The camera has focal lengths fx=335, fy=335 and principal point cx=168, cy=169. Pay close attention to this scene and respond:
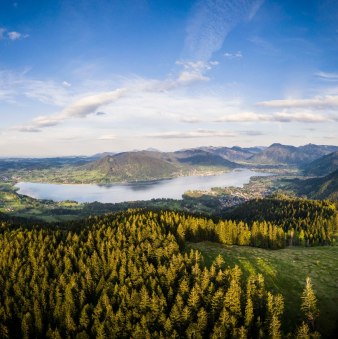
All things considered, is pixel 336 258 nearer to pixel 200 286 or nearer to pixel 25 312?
pixel 200 286

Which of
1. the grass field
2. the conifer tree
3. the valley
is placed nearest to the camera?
the valley

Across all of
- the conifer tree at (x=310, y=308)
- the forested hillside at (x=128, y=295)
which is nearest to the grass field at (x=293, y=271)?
the conifer tree at (x=310, y=308)

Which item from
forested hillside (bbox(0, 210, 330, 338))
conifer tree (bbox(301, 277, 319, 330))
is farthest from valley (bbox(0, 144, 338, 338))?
conifer tree (bbox(301, 277, 319, 330))

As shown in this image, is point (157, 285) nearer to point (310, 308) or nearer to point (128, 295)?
point (128, 295)

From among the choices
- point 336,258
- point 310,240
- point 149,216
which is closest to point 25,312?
point 149,216

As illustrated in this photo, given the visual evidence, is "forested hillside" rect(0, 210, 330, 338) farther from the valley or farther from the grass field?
the grass field

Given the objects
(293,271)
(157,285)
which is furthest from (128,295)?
(293,271)

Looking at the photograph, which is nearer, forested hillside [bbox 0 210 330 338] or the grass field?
forested hillside [bbox 0 210 330 338]
